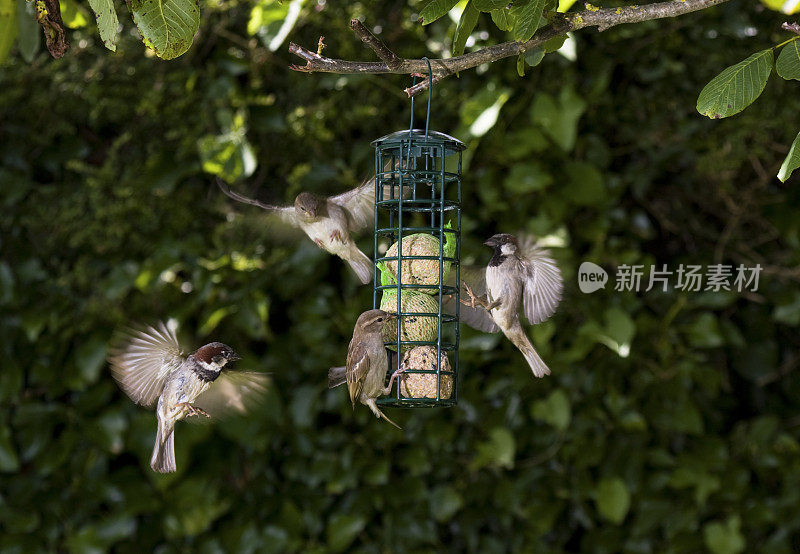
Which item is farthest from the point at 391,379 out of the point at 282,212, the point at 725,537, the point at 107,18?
the point at 725,537

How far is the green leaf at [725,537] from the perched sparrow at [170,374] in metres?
2.18

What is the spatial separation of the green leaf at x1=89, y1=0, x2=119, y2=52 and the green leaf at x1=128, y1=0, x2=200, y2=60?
0.05m

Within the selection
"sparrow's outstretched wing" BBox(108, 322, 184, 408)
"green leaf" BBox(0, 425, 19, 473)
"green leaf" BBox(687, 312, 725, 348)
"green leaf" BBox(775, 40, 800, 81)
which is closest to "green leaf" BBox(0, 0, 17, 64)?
"sparrow's outstretched wing" BBox(108, 322, 184, 408)

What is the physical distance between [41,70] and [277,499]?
6.80ft

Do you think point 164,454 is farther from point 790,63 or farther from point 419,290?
point 790,63

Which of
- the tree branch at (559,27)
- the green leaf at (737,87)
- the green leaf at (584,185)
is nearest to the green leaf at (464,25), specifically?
the tree branch at (559,27)

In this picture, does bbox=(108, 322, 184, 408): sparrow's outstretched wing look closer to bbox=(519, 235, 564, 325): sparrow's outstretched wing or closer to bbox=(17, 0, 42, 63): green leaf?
bbox=(519, 235, 564, 325): sparrow's outstretched wing

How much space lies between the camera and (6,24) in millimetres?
2436

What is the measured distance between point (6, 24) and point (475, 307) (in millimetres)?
1403

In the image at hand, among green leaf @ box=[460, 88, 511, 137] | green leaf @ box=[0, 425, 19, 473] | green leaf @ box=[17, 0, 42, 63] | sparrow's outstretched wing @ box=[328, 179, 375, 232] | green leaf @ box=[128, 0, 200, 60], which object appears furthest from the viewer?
green leaf @ box=[0, 425, 19, 473]

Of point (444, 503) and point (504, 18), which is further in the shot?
point (444, 503)

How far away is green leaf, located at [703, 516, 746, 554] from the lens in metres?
3.85

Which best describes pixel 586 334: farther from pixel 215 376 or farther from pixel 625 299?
pixel 215 376

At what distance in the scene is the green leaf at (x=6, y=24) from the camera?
242 centimetres
